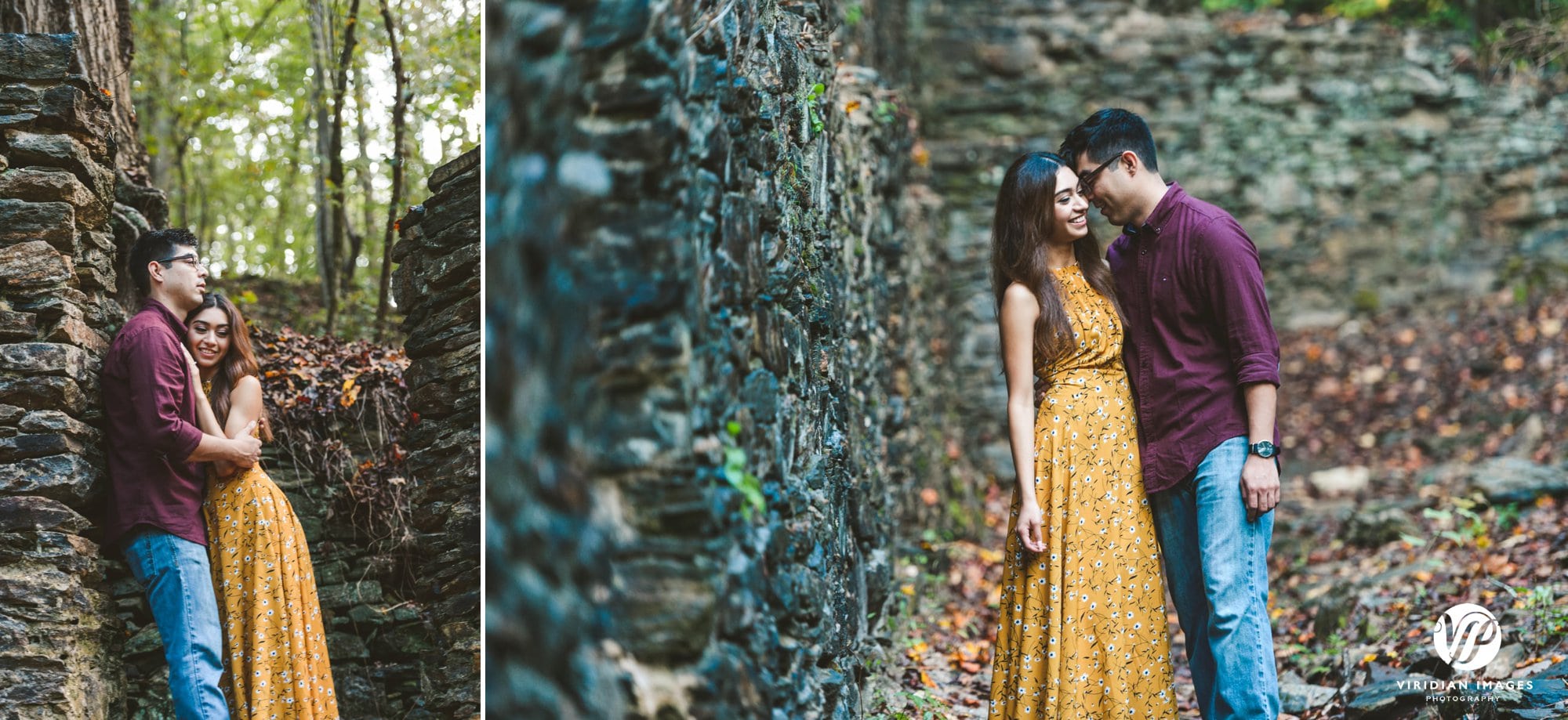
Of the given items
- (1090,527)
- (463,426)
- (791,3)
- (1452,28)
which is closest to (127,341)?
→ (463,426)

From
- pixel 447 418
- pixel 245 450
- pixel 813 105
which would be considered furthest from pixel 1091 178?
pixel 245 450

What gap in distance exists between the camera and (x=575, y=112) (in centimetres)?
191

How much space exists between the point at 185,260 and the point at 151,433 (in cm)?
73

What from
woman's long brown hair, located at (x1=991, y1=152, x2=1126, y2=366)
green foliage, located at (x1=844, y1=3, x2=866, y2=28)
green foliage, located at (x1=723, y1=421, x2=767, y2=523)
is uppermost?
green foliage, located at (x1=844, y1=3, x2=866, y2=28)

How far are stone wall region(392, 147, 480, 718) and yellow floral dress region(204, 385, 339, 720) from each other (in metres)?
0.82

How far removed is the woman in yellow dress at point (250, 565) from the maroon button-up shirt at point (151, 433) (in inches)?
4.1

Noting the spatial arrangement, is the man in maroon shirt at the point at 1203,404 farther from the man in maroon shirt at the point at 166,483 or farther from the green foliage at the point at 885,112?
the man in maroon shirt at the point at 166,483

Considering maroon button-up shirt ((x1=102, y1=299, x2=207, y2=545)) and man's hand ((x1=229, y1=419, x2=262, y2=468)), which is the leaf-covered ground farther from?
maroon button-up shirt ((x1=102, y1=299, x2=207, y2=545))

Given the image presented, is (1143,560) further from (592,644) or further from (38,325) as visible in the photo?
(38,325)

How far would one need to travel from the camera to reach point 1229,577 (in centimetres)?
315

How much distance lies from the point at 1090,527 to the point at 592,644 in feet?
6.28

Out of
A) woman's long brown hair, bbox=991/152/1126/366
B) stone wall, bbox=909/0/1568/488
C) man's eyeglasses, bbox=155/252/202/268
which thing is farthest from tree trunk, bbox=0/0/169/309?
stone wall, bbox=909/0/1568/488

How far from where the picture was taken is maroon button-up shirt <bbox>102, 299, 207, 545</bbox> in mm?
3758

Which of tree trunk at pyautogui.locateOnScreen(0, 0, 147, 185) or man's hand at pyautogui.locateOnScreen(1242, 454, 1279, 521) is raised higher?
tree trunk at pyautogui.locateOnScreen(0, 0, 147, 185)
